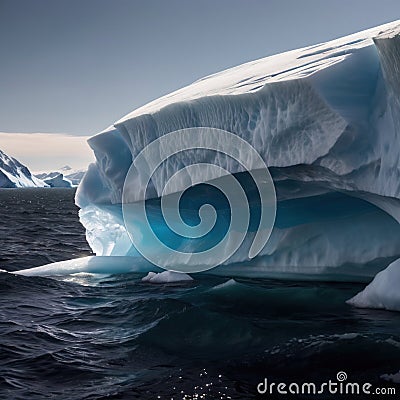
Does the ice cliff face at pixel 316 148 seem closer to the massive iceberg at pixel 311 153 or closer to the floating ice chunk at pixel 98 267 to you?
the massive iceberg at pixel 311 153

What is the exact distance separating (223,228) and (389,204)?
355 centimetres

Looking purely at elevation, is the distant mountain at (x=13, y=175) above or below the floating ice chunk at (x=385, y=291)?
above

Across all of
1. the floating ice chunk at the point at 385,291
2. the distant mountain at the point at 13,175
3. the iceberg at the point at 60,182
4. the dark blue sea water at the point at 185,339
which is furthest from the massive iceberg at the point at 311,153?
the iceberg at the point at 60,182

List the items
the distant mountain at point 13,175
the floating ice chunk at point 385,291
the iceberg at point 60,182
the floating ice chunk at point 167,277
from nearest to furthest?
the floating ice chunk at point 385,291
the floating ice chunk at point 167,277
the distant mountain at point 13,175
the iceberg at point 60,182

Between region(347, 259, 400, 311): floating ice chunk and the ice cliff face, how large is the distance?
2.52 feet

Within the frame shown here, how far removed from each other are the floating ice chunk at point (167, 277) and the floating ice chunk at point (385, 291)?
124 inches

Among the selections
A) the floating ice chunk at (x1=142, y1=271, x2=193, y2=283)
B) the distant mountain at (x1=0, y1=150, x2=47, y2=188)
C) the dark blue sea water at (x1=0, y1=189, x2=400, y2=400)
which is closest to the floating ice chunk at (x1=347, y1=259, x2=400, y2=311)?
the dark blue sea water at (x1=0, y1=189, x2=400, y2=400)

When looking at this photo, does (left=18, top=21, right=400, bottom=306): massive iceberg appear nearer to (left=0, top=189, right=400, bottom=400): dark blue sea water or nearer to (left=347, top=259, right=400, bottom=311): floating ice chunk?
(left=0, top=189, right=400, bottom=400): dark blue sea water

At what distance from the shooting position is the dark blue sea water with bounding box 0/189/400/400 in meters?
4.07

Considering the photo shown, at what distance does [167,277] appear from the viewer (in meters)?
8.30

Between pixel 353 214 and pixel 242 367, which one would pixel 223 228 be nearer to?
pixel 353 214

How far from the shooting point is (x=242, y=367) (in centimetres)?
432

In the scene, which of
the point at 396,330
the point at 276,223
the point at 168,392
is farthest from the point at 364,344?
the point at 276,223

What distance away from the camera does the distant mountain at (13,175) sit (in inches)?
3928
